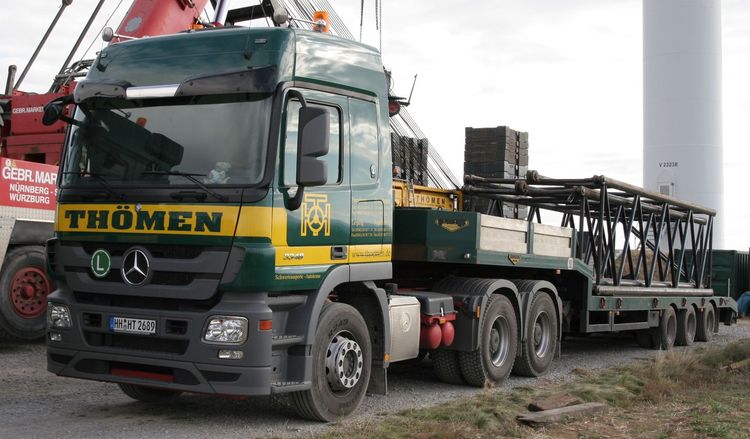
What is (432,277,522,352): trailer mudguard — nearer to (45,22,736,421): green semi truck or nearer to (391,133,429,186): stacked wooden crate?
(45,22,736,421): green semi truck

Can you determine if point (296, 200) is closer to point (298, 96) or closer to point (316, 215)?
point (316, 215)

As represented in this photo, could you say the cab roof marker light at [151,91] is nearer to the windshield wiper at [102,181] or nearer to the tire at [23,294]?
the windshield wiper at [102,181]

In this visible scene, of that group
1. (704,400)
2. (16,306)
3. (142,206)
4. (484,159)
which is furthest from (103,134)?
(484,159)

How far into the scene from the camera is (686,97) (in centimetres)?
3541

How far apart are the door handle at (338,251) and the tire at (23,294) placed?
5.16 m

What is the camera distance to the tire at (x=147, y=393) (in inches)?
311

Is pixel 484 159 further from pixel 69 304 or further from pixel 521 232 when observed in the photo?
pixel 69 304

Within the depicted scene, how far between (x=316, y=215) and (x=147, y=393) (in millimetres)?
2512

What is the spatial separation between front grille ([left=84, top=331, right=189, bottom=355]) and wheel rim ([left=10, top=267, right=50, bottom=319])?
4279 mm

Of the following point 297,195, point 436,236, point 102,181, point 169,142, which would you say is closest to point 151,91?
point 169,142

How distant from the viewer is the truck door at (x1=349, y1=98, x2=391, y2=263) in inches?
291

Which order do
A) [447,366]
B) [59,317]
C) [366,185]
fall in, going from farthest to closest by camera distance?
[447,366]
[366,185]
[59,317]

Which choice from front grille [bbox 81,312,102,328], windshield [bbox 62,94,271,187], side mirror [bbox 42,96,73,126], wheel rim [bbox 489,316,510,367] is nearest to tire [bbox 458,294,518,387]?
wheel rim [bbox 489,316,510,367]

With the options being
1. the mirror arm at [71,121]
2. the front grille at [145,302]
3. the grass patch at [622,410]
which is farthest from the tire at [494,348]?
the mirror arm at [71,121]
